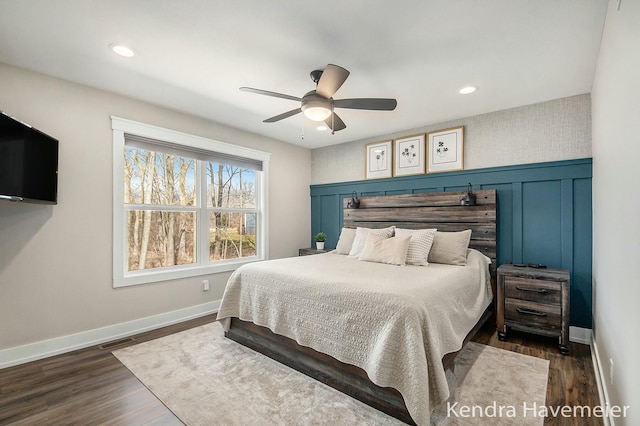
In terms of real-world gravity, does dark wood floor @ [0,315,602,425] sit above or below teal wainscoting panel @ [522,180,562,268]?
below

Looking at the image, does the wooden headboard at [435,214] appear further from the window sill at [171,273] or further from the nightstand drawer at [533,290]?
the window sill at [171,273]

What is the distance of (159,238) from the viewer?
371 centimetres

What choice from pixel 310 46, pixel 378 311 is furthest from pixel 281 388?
pixel 310 46

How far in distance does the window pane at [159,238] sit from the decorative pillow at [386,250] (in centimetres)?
232

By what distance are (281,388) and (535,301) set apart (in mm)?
2549

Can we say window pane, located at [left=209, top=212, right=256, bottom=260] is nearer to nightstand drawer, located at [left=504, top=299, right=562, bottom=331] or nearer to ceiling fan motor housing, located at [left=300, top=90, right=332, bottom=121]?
ceiling fan motor housing, located at [left=300, top=90, right=332, bottom=121]

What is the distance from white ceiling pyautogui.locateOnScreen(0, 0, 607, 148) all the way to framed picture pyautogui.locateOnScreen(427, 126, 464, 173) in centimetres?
57

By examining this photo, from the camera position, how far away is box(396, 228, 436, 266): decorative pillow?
3.26m

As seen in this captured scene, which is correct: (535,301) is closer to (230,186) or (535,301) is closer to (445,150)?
(445,150)

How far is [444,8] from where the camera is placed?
6.11 feet

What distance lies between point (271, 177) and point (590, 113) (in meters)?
4.07

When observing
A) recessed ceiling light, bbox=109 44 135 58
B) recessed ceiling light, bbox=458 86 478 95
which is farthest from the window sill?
recessed ceiling light, bbox=458 86 478 95

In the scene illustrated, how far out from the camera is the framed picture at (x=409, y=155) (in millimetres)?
4242

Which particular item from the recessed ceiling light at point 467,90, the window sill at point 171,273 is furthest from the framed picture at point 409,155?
the window sill at point 171,273
